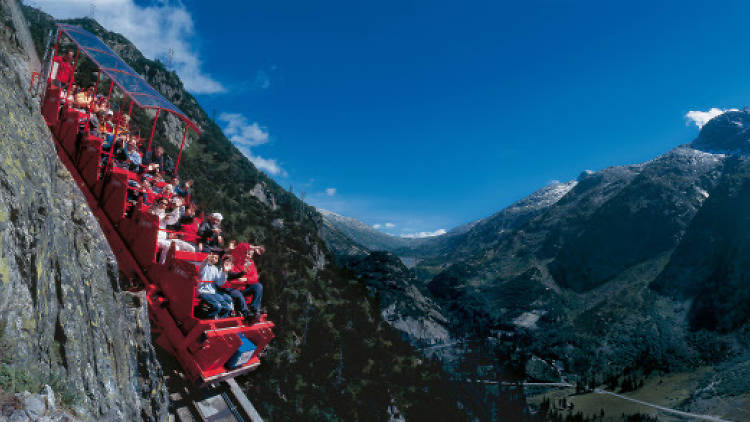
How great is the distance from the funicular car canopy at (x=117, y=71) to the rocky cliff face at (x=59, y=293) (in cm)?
338

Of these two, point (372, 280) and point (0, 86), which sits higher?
point (0, 86)

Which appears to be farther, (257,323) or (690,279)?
(690,279)

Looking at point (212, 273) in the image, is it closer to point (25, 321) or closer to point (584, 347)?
point (25, 321)

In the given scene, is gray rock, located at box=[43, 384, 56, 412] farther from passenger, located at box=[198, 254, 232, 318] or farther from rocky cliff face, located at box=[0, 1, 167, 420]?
passenger, located at box=[198, 254, 232, 318]

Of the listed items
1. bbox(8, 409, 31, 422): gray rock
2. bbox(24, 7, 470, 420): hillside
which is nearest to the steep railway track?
bbox(8, 409, 31, 422): gray rock

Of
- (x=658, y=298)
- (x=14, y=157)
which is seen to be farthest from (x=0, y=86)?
(x=658, y=298)

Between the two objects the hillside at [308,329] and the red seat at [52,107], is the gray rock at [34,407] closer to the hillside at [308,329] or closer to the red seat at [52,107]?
the red seat at [52,107]

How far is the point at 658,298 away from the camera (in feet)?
602

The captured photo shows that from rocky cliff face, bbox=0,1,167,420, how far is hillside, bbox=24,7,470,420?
50.6 metres

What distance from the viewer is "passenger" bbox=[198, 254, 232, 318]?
9281mm

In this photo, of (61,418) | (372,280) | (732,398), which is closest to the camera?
(61,418)

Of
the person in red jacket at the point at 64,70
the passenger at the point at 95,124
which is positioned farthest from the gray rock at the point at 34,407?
the person in red jacket at the point at 64,70

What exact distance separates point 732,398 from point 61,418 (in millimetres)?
170014

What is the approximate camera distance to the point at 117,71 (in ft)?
34.9
